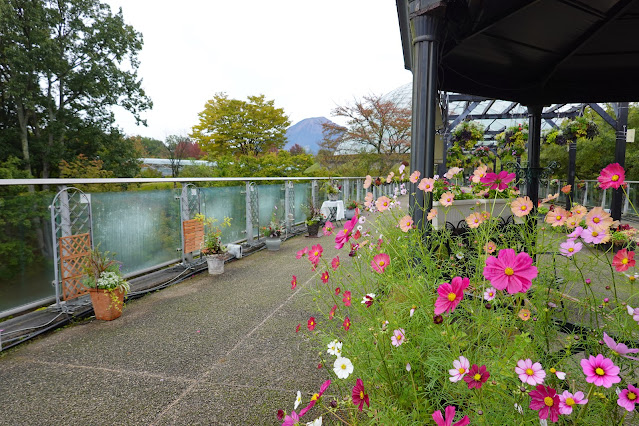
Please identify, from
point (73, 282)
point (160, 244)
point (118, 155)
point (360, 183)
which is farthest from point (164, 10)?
point (73, 282)

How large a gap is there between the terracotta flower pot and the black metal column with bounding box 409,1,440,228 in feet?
9.86

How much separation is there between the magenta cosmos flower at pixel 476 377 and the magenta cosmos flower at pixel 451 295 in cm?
14

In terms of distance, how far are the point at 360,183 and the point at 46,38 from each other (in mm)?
13733

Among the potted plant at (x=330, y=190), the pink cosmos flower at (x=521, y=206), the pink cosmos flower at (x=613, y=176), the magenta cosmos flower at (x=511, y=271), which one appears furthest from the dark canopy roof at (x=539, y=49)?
the potted plant at (x=330, y=190)

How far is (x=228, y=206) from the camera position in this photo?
6.59 m

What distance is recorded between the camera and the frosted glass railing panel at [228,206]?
19.9 feet

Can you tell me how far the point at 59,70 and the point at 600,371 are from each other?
62.3 feet

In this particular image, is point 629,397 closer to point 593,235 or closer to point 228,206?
point 593,235

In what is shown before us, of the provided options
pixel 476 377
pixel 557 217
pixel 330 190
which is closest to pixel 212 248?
pixel 557 217

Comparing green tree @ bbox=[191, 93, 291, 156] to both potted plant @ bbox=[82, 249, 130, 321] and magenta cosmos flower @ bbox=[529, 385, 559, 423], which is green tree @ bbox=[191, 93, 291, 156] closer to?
potted plant @ bbox=[82, 249, 130, 321]

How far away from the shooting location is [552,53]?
3832 millimetres

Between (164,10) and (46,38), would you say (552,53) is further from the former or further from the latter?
(164,10)

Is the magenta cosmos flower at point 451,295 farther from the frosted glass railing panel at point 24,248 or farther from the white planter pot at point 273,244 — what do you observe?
the white planter pot at point 273,244

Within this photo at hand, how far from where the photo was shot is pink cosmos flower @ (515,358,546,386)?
0.78 metres
